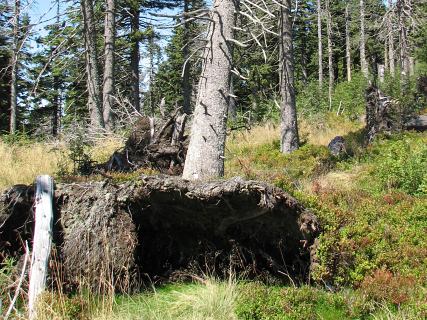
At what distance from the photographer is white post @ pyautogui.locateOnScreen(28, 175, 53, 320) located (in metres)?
5.25

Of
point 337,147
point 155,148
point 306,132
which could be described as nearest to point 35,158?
point 155,148

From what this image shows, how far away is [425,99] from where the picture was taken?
745 inches

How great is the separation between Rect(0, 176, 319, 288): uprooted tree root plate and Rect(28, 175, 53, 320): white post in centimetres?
25

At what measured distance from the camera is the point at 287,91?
543 inches

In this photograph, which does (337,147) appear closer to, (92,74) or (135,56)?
(92,74)

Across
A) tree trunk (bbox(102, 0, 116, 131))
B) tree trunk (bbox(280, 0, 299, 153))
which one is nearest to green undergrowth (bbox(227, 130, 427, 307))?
tree trunk (bbox(280, 0, 299, 153))

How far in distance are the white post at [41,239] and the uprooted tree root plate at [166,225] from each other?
0.25 meters

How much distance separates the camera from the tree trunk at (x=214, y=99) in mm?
7613

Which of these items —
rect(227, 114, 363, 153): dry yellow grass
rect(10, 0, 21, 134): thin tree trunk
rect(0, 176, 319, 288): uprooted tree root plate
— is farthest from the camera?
rect(227, 114, 363, 153): dry yellow grass

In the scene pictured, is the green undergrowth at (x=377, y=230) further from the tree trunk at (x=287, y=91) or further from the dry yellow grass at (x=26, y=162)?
the dry yellow grass at (x=26, y=162)

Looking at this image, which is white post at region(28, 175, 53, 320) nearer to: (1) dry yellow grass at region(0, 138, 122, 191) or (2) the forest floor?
(2) the forest floor

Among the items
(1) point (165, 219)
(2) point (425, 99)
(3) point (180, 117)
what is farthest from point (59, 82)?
(1) point (165, 219)

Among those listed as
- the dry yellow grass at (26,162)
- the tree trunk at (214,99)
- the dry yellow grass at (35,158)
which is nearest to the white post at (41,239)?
the tree trunk at (214,99)

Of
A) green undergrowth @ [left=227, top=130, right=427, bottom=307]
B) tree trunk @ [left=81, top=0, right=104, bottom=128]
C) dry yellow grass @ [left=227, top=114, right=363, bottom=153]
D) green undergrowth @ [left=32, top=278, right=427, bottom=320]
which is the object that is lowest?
green undergrowth @ [left=32, top=278, right=427, bottom=320]
